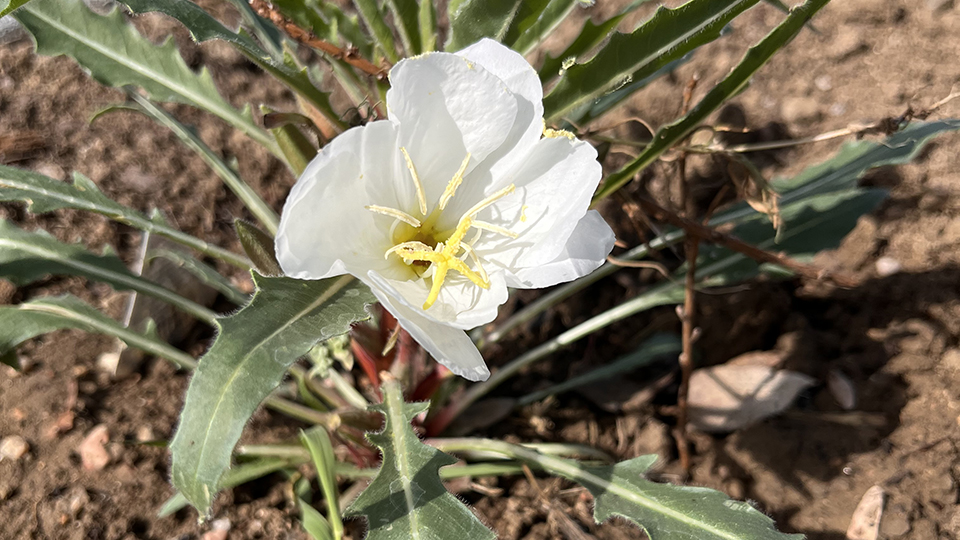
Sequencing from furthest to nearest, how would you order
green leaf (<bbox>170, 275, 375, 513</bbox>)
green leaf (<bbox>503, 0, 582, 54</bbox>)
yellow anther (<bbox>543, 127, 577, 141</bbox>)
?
1. green leaf (<bbox>503, 0, 582, 54</bbox>)
2. yellow anther (<bbox>543, 127, 577, 141</bbox>)
3. green leaf (<bbox>170, 275, 375, 513</bbox>)

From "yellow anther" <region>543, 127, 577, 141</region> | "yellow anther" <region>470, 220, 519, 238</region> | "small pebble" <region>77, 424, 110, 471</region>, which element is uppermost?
"yellow anther" <region>543, 127, 577, 141</region>

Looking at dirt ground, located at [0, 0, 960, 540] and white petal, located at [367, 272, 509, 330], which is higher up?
white petal, located at [367, 272, 509, 330]

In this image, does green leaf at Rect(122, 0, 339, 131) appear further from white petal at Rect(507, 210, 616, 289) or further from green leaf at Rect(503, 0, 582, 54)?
white petal at Rect(507, 210, 616, 289)

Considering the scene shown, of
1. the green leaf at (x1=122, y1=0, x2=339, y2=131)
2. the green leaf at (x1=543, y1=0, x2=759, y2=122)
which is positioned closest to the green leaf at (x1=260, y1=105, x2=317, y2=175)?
the green leaf at (x1=122, y1=0, x2=339, y2=131)

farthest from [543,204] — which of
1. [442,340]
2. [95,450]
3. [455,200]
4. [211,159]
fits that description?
[95,450]

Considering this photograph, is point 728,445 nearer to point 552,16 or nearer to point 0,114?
point 552,16

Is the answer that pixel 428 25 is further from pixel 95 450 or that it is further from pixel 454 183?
pixel 95 450

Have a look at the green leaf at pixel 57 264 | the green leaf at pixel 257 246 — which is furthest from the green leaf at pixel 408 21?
the green leaf at pixel 57 264

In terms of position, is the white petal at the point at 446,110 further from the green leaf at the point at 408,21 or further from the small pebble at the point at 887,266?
the small pebble at the point at 887,266
